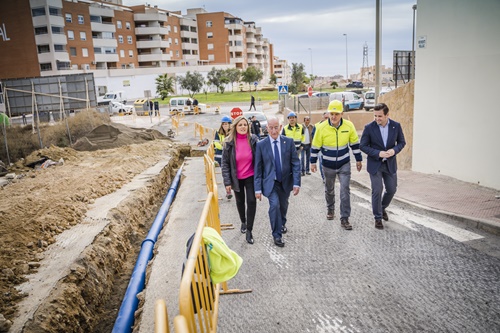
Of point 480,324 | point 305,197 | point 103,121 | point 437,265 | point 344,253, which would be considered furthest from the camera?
point 103,121

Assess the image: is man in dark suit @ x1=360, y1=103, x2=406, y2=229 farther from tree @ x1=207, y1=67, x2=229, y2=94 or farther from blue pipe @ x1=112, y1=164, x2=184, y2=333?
tree @ x1=207, y1=67, x2=229, y2=94

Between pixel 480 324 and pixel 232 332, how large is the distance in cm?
240

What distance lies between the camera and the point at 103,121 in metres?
24.8

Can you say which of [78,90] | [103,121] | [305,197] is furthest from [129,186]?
[78,90]

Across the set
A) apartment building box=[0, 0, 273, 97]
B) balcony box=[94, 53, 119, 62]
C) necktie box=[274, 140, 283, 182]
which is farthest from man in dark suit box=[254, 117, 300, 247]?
balcony box=[94, 53, 119, 62]

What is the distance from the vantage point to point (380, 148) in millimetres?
6660

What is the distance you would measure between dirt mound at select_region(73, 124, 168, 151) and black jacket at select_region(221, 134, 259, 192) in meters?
14.5

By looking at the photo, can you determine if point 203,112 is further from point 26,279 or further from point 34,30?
point 26,279

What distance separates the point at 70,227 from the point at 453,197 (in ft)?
25.5

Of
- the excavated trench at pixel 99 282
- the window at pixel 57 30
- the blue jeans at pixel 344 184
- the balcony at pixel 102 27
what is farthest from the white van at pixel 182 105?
the blue jeans at pixel 344 184

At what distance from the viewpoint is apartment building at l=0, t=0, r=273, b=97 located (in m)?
58.6

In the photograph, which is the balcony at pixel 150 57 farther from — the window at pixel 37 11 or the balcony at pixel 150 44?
the window at pixel 37 11

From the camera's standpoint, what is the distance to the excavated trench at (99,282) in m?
4.99

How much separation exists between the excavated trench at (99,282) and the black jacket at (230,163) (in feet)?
8.33
